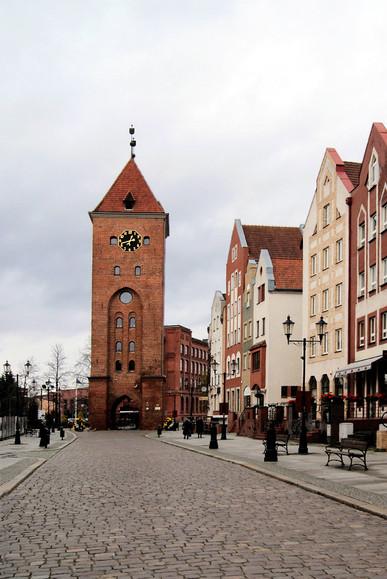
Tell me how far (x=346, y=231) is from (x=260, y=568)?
34.6 m

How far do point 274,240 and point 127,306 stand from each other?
75.8ft

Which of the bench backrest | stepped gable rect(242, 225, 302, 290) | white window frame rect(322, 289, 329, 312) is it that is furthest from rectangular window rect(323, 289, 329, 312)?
the bench backrest

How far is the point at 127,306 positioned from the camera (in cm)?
8225

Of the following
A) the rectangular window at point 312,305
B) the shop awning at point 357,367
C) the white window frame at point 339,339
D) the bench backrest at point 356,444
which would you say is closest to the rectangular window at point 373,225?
the shop awning at point 357,367

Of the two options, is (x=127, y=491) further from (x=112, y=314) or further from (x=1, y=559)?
(x=112, y=314)

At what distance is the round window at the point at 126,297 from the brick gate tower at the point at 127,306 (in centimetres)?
10

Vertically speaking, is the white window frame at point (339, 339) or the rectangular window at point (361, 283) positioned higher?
the rectangular window at point (361, 283)

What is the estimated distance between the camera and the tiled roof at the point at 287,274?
5372 centimetres

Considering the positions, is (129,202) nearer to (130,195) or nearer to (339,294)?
(130,195)

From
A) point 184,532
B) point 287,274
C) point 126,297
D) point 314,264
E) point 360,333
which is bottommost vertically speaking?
point 184,532

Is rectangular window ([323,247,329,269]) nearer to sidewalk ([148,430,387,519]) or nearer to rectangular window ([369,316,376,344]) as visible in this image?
rectangular window ([369,316,376,344])

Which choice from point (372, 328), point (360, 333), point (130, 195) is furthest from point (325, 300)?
point (130, 195)

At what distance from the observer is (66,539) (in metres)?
9.14

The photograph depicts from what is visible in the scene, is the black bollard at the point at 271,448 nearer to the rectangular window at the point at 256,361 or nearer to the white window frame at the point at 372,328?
the white window frame at the point at 372,328
